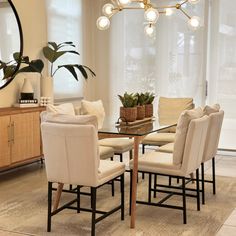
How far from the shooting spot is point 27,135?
5082 mm

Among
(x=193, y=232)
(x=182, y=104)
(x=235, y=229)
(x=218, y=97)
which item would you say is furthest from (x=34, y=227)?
(x=218, y=97)

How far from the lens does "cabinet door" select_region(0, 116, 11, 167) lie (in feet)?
→ 15.4

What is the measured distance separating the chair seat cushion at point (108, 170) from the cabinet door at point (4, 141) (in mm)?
1737

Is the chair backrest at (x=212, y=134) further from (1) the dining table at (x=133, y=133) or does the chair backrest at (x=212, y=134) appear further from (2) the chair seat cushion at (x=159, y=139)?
(2) the chair seat cushion at (x=159, y=139)

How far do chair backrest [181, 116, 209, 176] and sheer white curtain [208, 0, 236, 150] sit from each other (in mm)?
2949

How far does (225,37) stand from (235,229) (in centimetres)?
383

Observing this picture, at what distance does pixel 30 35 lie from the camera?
5.79 m

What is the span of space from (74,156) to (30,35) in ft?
10.6

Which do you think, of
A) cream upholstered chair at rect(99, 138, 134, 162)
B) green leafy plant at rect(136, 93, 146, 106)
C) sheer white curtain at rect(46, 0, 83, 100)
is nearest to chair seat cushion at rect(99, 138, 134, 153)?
cream upholstered chair at rect(99, 138, 134, 162)

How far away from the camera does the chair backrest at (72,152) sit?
2.99 metres

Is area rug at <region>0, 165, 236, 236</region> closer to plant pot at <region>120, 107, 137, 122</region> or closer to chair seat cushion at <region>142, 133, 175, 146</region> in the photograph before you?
chair seat cushion at <region>142, 133, 175, 146</region>

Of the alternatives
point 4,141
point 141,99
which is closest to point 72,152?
point 141,99

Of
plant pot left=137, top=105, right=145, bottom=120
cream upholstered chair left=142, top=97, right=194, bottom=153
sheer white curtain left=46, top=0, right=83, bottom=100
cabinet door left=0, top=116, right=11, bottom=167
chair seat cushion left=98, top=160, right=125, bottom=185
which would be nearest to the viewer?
chair seat cushion left=98, top=160, right=125, bottom=185

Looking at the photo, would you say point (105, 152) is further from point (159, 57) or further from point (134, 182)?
point (159, 57)
